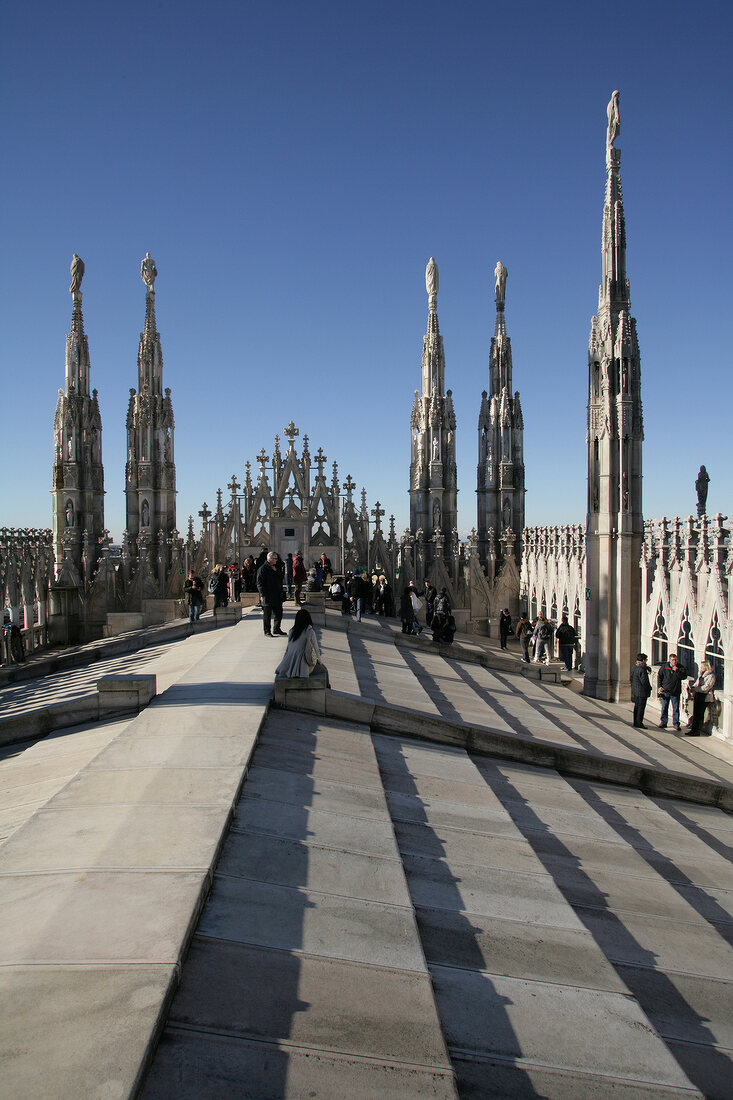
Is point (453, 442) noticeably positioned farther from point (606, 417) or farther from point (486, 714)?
point (486, 714)

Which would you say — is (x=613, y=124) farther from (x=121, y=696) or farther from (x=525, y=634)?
(x=121, y=696)

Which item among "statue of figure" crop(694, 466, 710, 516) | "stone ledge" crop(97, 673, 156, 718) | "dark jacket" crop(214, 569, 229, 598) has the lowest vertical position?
"stone ledge" crop(97, 673, 156, 718)

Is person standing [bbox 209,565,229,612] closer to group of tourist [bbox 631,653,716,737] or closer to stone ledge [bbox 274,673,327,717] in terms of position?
group of tourist [bbox 631,653,716,737]

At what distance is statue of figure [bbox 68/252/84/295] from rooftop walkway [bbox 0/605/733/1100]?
85.0 ft

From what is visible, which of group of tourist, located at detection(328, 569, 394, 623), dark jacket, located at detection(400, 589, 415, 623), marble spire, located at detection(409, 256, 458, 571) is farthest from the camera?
marble spire, located at detection(409, 256, 458, 571)

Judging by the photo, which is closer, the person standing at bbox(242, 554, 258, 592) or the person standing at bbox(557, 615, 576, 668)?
the person standing at bbox(557, 615, 576, 668)

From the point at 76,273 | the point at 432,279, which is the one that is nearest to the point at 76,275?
the point at 76,273

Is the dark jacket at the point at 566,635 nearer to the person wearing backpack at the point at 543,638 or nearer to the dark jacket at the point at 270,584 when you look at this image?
the person wearing backpack at the point at 543,638

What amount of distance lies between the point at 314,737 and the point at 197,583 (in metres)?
13.8

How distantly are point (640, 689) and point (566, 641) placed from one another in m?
7.35

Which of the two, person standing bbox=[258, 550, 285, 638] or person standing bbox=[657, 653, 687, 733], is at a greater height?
person standing bbox=[258, 550, 285, 638]

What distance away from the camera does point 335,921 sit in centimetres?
433

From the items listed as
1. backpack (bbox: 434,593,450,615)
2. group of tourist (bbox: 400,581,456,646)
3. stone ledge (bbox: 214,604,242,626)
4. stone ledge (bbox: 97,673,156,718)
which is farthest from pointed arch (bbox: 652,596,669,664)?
stone ledge (bbox: 97,673,156,718)

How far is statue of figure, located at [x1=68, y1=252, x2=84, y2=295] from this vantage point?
29.7 metres
